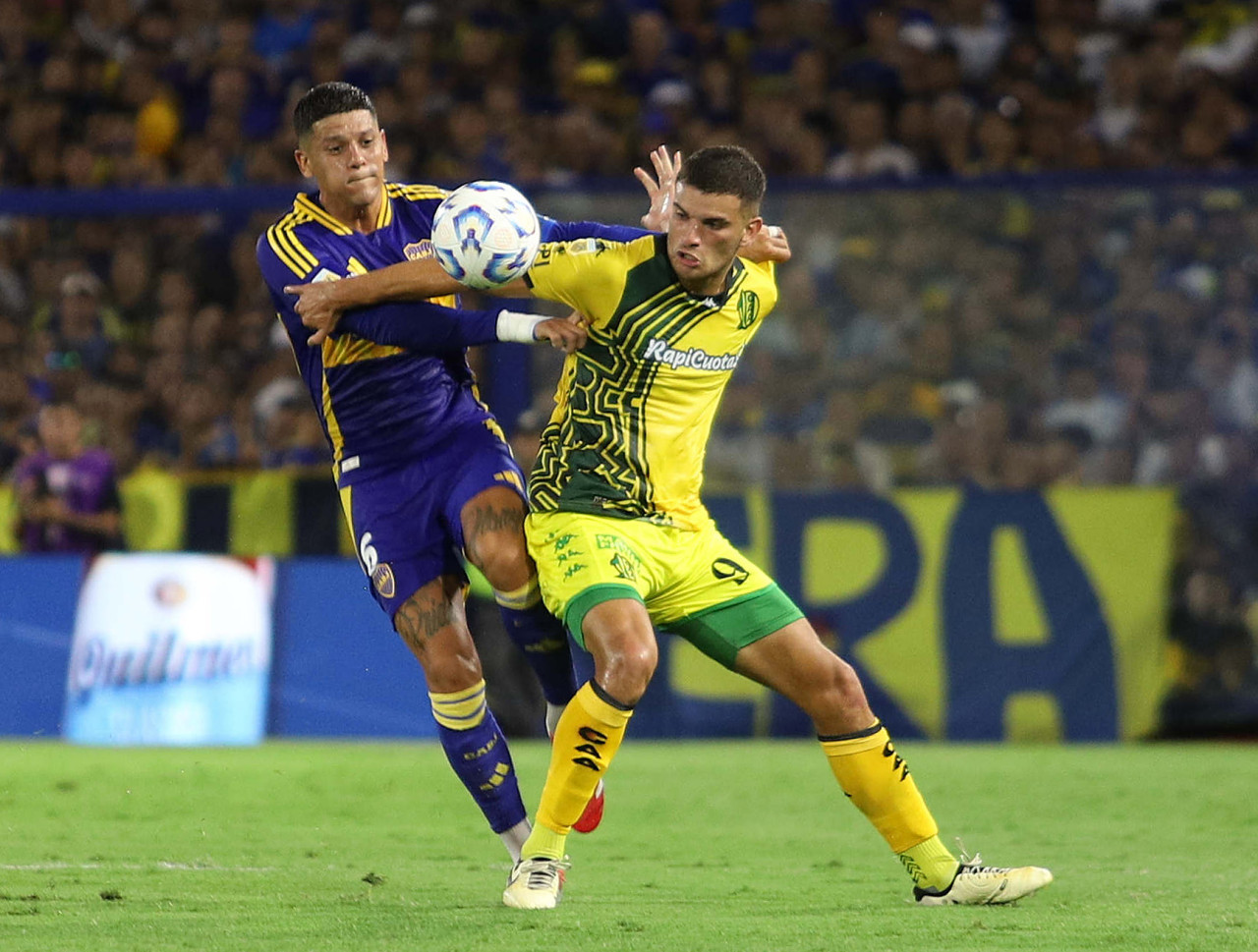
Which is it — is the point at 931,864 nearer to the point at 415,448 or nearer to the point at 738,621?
the point at 738,621

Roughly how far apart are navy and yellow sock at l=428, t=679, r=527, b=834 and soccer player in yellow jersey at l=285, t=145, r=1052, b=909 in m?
0.49

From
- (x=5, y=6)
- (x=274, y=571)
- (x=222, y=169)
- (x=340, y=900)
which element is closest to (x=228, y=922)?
(x=340, y=900)

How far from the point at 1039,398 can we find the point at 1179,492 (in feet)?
3.27

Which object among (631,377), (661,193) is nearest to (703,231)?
(631,377)

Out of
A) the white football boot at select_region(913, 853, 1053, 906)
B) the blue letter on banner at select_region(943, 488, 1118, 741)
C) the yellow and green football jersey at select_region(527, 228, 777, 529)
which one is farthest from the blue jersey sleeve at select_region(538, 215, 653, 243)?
the blue letter on banner at select_region(943, 488, 1118, 741)

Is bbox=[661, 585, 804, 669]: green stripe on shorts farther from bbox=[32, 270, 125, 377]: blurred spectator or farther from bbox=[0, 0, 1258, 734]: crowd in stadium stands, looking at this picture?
bbox=[32, 270, 125, 377]: blurred spectator

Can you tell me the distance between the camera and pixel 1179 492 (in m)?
11.1

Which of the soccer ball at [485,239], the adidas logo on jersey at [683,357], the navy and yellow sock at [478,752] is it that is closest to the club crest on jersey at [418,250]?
the soccer ball at [485,239]

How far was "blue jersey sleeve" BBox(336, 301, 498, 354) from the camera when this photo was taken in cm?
573

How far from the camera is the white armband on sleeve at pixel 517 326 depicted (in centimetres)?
550

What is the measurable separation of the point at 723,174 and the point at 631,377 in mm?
668

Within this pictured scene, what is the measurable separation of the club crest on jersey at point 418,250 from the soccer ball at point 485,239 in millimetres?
585

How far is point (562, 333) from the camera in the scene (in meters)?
5.45

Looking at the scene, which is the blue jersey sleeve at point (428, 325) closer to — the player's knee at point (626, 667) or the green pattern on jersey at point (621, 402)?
the green pattern on jersey at point (621, 402)
